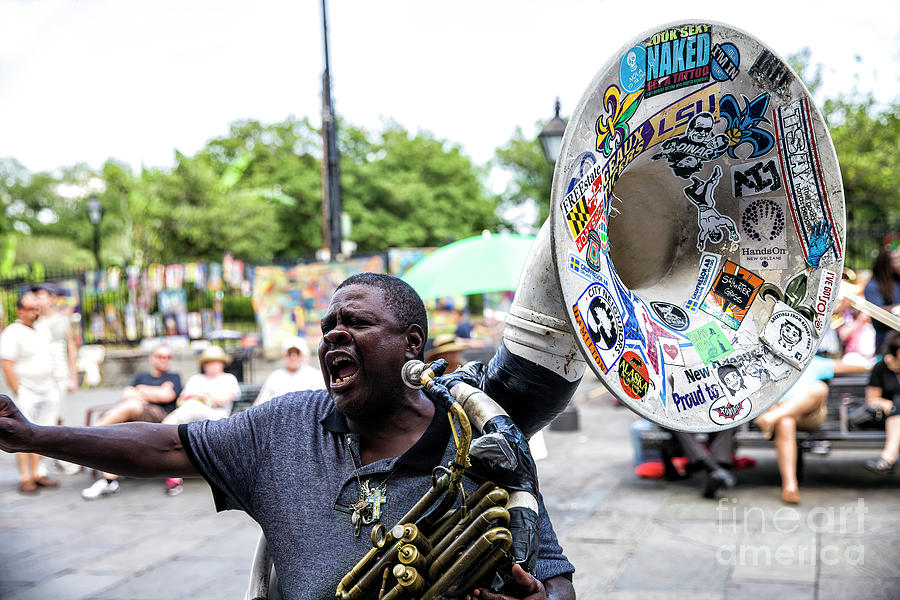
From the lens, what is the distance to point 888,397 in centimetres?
581

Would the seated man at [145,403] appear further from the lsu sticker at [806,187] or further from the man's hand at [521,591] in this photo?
the lsu sticker at [806,187]

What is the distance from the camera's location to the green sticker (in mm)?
1764

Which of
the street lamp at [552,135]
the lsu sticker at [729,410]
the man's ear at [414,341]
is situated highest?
the street lamp at [552,135]

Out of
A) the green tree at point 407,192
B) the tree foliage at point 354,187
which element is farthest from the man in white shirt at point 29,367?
the green tree at point 407,192

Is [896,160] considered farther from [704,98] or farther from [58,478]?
[704,98]

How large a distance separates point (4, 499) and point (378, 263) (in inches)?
316

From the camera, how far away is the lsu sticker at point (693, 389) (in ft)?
5.40

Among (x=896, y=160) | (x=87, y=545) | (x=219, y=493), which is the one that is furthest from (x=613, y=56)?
(x=896, y=160)

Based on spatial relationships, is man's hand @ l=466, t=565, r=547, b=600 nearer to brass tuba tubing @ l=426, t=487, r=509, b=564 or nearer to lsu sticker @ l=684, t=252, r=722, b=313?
brass tuba tubing @ l=426, t=487, r=509, b=564

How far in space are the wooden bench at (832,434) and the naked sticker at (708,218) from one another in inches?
156

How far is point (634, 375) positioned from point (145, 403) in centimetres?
611

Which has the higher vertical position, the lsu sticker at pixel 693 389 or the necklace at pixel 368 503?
the lsu sticker at pixel 693 389

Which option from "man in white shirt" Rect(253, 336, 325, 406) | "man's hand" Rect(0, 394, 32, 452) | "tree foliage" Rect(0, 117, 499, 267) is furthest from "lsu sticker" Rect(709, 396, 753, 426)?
"tree foliage" Rect(0, 117, 499, 267)
